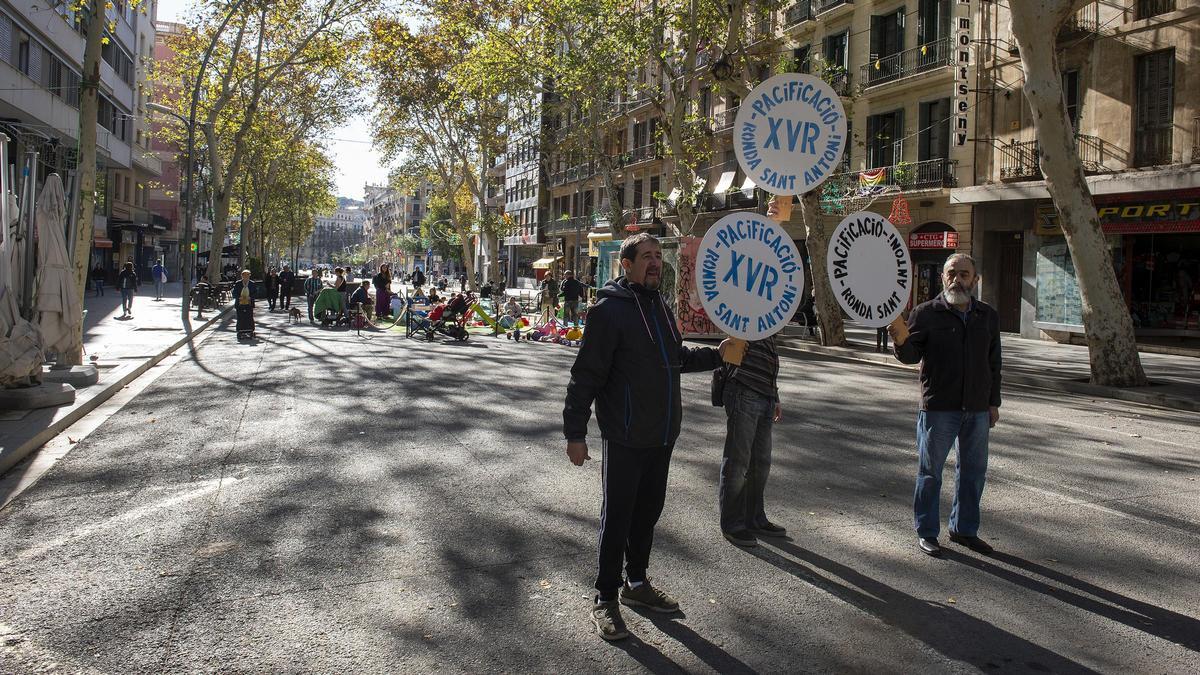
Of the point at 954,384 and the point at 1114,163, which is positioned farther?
the point at 1114,163

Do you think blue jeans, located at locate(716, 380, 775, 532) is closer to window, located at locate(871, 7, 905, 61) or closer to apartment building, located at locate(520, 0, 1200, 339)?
apartment building, located at locate(520, 0, 1200, 339)

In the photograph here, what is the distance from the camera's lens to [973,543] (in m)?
5.09

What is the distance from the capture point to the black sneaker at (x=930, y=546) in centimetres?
500

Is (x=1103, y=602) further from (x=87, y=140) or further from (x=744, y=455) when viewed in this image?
(x=87, y=140)

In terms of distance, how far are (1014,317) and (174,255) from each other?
60.3m

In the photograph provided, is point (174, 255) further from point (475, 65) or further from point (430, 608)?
point (430, 608)

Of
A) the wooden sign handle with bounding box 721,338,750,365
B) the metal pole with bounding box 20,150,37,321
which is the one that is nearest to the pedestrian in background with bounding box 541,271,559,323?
the metal pole with bounding box 20,150,37,321

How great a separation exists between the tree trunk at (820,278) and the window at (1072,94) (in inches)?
302

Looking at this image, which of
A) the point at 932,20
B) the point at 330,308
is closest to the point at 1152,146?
the point at 932,20

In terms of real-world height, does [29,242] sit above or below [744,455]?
above

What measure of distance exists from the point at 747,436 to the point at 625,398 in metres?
1.47

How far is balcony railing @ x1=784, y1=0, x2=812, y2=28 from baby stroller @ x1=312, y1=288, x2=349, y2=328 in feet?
65.5

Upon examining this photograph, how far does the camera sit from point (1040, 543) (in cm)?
525

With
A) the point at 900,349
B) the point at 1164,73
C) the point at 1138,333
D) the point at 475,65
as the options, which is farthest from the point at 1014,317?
the point at 900,349
